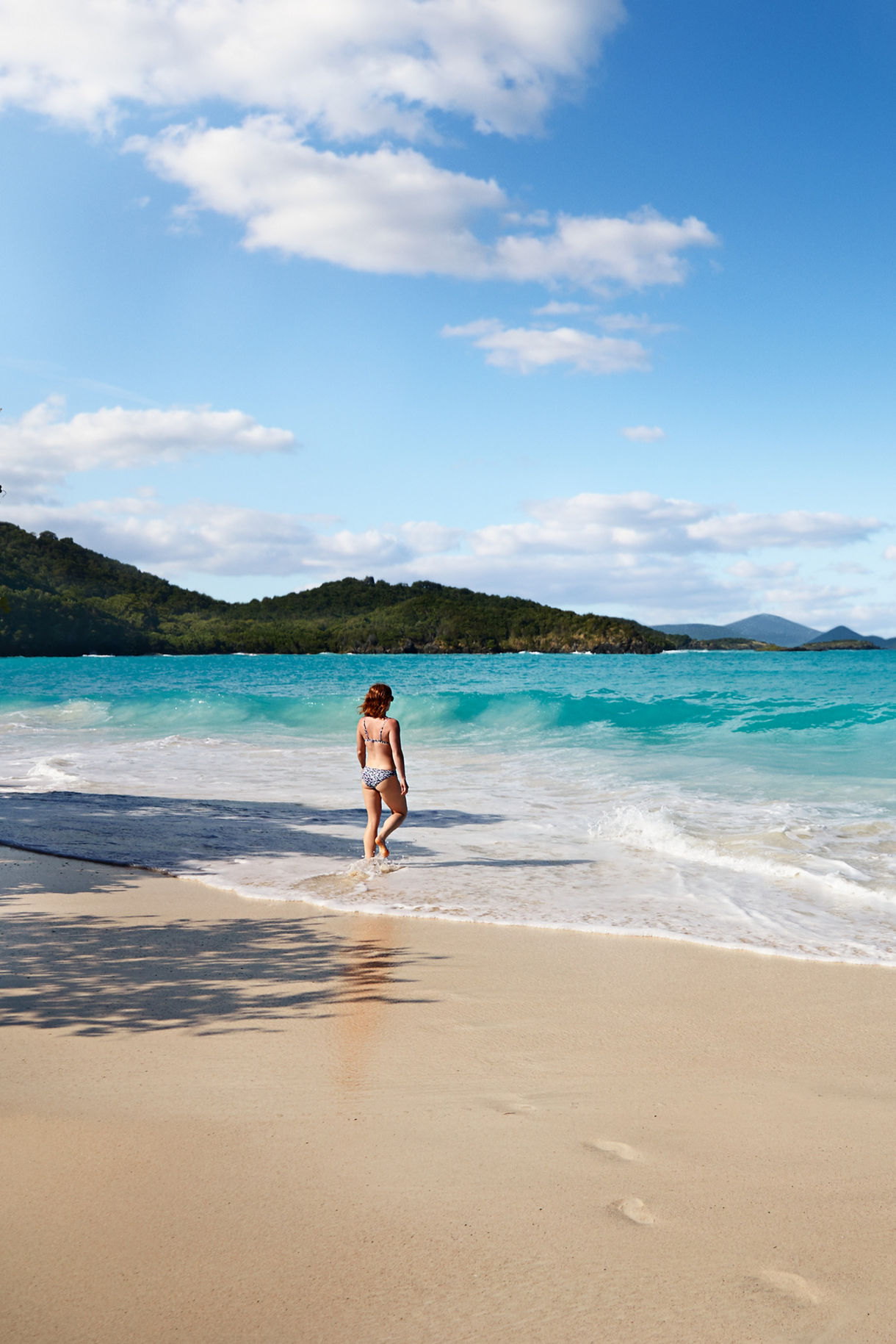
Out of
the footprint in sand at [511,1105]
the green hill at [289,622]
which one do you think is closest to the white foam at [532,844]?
the footprint in sand at [511,1105]

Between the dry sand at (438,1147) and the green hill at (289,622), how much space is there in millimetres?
132426

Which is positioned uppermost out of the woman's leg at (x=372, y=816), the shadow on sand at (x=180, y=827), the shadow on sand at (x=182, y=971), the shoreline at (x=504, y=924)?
the woman's leg at (x=372, y=816)

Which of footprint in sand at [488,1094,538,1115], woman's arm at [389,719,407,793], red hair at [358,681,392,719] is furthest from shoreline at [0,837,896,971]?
footprint in sand at [488,1094,538,1115]

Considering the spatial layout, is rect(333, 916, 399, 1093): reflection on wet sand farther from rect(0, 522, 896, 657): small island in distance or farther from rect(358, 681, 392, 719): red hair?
rect(0, 522, 896, 657): small island in distance

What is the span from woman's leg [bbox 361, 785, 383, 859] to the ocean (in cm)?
30

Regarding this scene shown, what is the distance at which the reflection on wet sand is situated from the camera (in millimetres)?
4555

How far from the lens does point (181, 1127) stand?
3.85 m

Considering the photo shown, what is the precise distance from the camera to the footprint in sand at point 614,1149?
12.1 ft

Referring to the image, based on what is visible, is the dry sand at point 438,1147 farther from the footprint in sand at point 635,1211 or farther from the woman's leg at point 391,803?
the woman's leg at point 391,803

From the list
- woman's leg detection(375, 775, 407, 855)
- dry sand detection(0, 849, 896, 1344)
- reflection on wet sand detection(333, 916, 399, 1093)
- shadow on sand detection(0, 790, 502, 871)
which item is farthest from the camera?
shadow on sand detection(0, 790, 502, 871)

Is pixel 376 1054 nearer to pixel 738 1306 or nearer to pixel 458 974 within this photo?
pixel 458 974

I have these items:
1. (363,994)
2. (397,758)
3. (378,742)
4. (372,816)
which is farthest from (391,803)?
(363,994)

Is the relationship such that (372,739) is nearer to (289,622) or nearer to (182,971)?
(182,971)

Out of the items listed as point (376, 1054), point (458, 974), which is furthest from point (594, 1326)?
point (458, 974)
